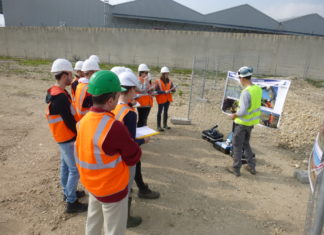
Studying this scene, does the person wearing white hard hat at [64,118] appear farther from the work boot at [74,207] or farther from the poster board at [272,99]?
the poster board at [272,99]

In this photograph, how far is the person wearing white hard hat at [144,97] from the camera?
17.4 feet

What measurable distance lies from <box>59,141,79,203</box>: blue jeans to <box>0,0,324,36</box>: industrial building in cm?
3434

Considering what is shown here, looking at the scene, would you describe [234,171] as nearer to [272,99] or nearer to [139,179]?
[139,179]

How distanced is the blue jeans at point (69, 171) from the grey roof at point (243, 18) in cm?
3807

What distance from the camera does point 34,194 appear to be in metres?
3.65

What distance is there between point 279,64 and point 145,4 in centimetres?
2329

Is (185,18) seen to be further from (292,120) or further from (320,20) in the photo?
(292,120)

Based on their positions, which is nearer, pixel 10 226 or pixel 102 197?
pixel 102 197

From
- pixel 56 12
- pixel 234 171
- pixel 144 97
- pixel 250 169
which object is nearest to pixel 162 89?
pixel 144 97

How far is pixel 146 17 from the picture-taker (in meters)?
34.8

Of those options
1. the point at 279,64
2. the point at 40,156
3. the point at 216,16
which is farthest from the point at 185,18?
the point at 40,156

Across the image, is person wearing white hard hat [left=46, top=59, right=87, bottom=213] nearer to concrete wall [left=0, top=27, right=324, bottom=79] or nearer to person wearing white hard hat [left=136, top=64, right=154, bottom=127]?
person wearing white hard hat [left=136, top=64, right=154, bottom=127]

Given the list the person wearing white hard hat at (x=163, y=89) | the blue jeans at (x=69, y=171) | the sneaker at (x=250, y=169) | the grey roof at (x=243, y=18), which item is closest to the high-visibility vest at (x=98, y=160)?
the blue jeans at (x=69, y=171)

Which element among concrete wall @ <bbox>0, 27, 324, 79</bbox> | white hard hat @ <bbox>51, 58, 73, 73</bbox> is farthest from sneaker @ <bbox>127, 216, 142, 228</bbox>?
concrete wall @ <bbox>0, 27, 324, 79</bbox>
